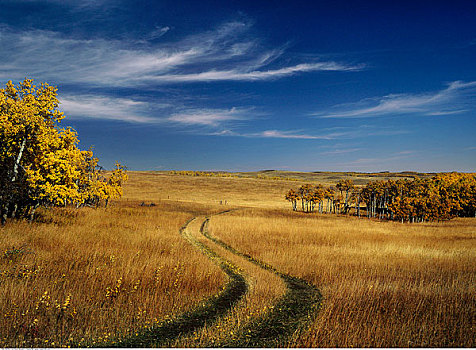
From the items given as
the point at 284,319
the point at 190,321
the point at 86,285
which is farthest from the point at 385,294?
the point at 86,285

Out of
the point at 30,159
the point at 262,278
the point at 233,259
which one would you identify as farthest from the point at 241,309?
the point at 30,159

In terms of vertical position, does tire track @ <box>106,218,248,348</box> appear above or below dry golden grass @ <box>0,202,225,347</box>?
below

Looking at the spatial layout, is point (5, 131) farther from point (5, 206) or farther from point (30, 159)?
point (5, 206)

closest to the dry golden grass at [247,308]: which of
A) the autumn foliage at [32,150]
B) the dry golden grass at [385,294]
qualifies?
the dry golden grass at [385,294]

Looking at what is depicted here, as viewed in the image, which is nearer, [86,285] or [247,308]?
[247,308]

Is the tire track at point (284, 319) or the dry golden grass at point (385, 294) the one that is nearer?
the tire track at point (284, 319)

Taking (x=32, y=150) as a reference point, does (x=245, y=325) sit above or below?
below

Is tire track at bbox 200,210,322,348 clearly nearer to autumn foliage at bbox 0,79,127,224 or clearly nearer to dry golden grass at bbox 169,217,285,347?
dry golden grass at bbox 169,217,285,347

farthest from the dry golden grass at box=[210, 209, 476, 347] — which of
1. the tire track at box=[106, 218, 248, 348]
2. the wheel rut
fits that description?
the tire track at box=[106, 218, 248, 348]

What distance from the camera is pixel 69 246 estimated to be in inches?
506

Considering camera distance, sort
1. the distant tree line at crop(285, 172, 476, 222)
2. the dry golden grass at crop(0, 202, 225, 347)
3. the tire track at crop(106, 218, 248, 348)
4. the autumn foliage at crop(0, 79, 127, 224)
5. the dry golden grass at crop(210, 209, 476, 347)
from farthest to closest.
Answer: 1. the distant tree line at crop(285, 172, 476, 222)
2. the autumn foliage at crop(0, 79, 127, 224)
3. the dry golden grass at crop(210, 209, 476, 347)
4. the dry golden grass at crop(0, 202, 225, 347)
5. the tire track at crop(106, 218, 248, 348)

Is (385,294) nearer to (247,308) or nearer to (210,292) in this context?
(247,308)

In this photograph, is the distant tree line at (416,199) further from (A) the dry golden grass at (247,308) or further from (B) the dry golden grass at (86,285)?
(B) the dry golden grass at (86,285)

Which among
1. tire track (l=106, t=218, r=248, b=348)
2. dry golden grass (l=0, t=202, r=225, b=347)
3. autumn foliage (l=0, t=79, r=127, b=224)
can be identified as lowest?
tire track (l=106, t=218, r=248, b=348)
